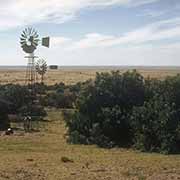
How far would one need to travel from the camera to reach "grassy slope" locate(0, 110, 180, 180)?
15188mm

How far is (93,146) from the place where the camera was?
85.3 feet

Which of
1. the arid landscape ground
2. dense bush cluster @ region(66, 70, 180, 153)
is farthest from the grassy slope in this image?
dense bush cluster @ region(66, 70, 180, 153)

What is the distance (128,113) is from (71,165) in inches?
427

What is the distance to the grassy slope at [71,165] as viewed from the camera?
1519cm

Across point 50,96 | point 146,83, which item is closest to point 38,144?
point 146,83

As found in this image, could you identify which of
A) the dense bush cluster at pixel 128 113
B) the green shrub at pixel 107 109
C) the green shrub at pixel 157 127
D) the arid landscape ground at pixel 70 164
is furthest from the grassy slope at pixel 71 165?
the green shrub at pixel 107 109

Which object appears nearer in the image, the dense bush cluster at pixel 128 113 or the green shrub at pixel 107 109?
the dense bush cluster at pixel 128 113

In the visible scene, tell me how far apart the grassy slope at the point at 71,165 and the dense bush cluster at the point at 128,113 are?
1512mm

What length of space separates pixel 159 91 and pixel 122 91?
2842mm

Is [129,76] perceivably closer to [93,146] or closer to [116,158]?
[93,146]

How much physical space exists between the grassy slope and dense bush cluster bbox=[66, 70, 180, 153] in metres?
1.51

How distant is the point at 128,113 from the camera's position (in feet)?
91.4

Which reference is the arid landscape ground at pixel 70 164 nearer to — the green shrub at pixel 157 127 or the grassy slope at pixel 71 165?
the grassy slope at pixel 71 165

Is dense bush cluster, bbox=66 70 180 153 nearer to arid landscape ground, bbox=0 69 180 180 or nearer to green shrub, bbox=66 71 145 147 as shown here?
green shrub, bbox=66 71 145 147
